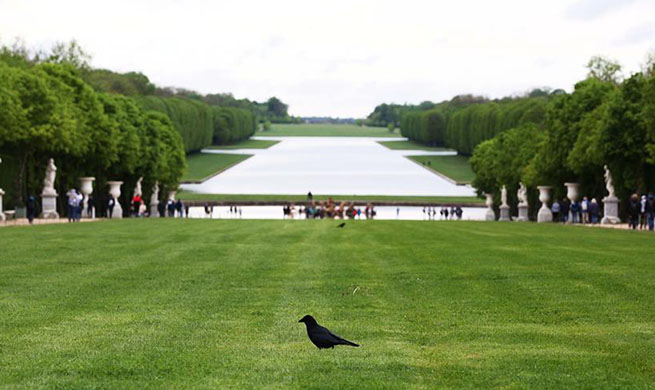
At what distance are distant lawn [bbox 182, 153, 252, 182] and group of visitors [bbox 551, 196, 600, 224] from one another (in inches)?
2257

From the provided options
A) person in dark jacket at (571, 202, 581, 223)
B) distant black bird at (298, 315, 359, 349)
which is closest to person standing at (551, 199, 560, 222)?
person in dark jacket at (571, 202, 581, 223)

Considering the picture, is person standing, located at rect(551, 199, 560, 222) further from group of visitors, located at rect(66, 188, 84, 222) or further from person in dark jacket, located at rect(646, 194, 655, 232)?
group of visitors, located at rect(66, 188, 84, 222)

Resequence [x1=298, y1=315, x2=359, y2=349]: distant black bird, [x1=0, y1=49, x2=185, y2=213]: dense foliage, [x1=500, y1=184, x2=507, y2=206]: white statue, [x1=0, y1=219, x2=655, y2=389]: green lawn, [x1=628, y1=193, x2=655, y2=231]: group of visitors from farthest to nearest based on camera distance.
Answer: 1. [x1=500, y1=184, x2=507, y2=206]: white statue
2. [x1=0, y1=49, x2=185, y2=213]: dense foliage
3. [x1=628, y1=193, x2=655, y2=231]: group of visitors
4. [x1=298, y1=315, x2=359, y2=349]: distant black bird
5. [x1=0, y1=219, x2=655, y2=389]: green lawn

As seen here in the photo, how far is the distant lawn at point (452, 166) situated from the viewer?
122 m

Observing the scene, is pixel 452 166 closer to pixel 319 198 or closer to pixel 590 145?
pixel 319 198

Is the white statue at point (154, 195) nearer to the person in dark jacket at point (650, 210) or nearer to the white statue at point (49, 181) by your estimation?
the white statue at point (49, 181)

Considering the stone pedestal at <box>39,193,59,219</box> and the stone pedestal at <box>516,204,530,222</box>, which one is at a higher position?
the stone pedestal at <box>39,193,59,219</box>

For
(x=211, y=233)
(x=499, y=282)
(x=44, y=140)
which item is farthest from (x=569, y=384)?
(x=44, y=140)

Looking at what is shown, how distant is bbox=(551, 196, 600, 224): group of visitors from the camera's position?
164 ft

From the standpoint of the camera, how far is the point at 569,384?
28.5ft

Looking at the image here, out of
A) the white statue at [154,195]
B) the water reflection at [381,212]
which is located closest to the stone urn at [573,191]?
the water reflection at [381,212]

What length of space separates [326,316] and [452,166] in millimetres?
127675

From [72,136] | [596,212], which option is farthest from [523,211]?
[72,136]

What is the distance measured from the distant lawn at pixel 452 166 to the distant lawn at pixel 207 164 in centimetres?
2495
